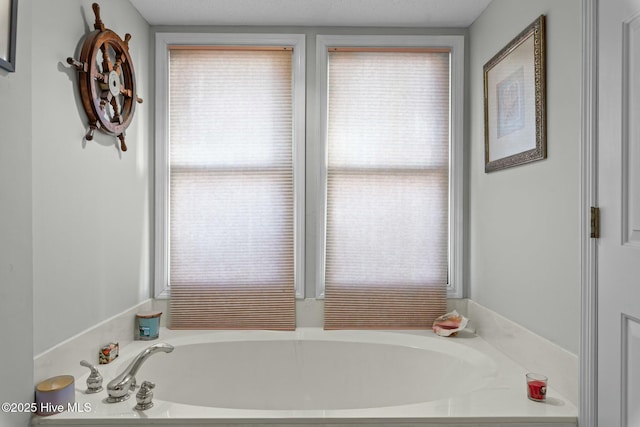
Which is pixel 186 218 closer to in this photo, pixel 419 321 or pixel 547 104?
pixel 419 321

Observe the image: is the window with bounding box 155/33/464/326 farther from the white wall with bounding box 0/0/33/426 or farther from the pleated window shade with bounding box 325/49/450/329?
the white wall with bounding box 0/0/33/426

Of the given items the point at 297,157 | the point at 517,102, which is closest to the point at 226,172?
the point at 297,157

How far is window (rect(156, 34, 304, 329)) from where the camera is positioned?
8.60 ft

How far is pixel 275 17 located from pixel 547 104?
1471 millimetres

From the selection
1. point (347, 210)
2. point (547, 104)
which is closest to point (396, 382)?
point (347, 210)

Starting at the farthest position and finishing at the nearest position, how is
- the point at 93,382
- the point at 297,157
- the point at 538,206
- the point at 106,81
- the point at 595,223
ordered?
the point at 297,157
the point at 106,81
the point at 538,206
the point at 93,382
the point at 595,223

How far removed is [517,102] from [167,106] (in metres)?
1.81

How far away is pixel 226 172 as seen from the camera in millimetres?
2623

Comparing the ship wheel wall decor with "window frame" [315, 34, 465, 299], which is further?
"window frame" [315, 34, 465, 299]

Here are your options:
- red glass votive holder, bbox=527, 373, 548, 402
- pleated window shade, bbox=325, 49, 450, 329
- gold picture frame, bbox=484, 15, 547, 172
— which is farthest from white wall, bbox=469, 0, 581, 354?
pleated window shade, bbox=325, 49, 450, 329

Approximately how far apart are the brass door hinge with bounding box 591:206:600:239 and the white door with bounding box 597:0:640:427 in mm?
17

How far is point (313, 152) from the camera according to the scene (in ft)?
8.64

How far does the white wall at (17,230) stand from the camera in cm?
136

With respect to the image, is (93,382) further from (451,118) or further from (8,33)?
(451,118)
